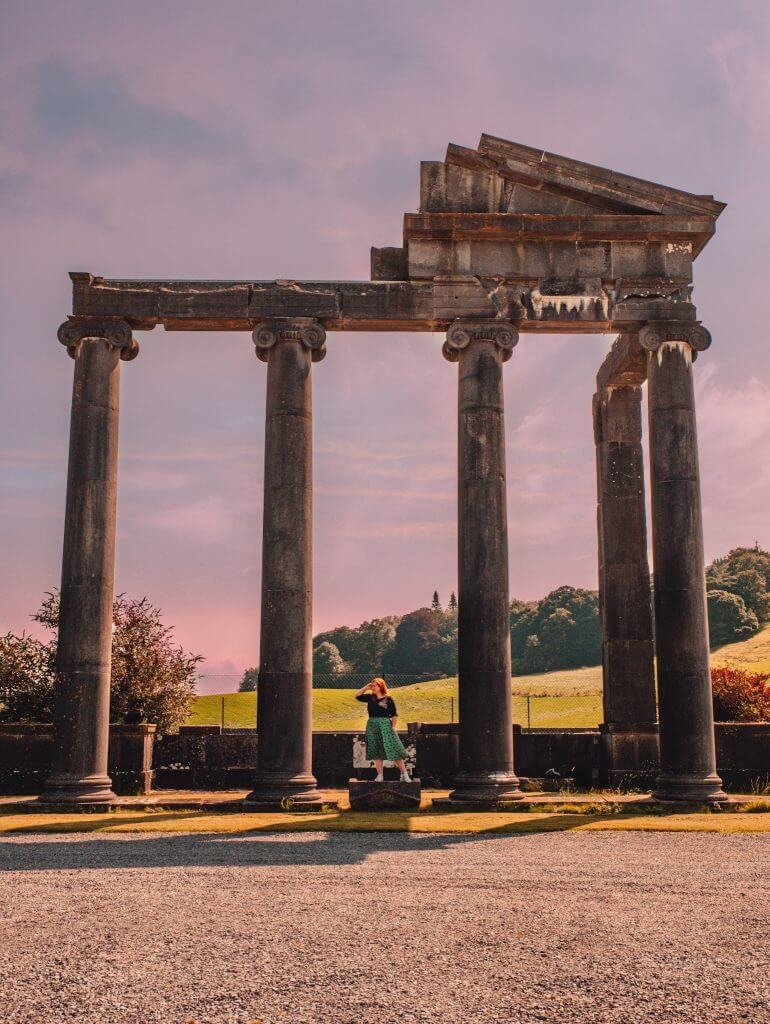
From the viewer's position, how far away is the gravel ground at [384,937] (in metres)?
7.42

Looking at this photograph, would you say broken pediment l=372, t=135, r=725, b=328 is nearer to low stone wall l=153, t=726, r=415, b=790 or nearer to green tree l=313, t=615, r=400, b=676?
low stone wall l=153, t=726, r=415, b=790

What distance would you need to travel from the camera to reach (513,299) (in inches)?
969

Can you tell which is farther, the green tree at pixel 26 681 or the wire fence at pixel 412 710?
the wire fence at pixel 412 710

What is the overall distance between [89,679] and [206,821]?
479cm

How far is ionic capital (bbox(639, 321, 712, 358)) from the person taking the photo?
24.5m

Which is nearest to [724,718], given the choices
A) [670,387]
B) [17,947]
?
[670,387]

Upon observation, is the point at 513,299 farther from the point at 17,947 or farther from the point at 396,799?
the point at 17,947

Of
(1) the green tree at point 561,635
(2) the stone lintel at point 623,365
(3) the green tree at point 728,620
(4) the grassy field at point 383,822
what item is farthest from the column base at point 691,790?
(1) the green tree at point 561,635

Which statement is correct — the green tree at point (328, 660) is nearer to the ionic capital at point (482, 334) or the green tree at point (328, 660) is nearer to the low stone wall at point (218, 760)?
the low stone wall at point (218, 760)

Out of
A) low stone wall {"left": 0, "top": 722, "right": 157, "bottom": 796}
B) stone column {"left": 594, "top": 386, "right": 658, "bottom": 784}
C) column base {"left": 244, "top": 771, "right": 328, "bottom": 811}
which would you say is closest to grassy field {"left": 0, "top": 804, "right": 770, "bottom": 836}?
column base {"left": 244, "top": 771, "right": 328, "bottom": 811}

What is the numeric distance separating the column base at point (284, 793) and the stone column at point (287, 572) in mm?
22

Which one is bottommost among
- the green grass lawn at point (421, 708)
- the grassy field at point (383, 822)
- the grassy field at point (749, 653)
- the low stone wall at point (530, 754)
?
the grassy field at point (383, 822)

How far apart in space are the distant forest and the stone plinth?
2658 inches

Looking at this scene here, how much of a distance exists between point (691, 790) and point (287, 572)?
10418mm
